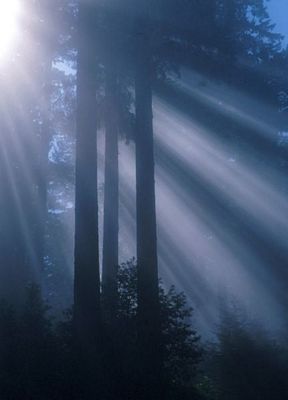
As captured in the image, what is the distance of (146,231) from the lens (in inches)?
467

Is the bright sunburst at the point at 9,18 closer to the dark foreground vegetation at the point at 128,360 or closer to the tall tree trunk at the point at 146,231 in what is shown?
the tall tree trunk at the point at 146,231

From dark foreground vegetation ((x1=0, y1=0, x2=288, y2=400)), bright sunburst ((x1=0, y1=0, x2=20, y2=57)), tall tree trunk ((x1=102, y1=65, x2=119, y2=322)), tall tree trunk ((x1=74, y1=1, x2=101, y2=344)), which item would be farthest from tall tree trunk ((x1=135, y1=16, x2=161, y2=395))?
bright sunburst ((x1=0, y1=0, x2=20, y2=57))

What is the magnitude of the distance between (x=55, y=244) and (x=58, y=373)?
23238 millimetres

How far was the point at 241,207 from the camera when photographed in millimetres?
25266

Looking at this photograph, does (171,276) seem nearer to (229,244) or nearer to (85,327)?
(229,244)

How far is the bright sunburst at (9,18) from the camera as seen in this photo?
1434 cm

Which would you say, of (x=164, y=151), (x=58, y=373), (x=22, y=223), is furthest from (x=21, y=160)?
(x=58, y=373)

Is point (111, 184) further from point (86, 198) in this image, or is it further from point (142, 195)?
point (86, 198)

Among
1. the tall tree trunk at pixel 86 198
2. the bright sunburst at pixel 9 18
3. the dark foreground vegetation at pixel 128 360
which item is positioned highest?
the bright sunburst at pixel 9 18

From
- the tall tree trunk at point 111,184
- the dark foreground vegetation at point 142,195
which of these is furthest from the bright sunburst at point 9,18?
the tall tree trunk at point 111,184

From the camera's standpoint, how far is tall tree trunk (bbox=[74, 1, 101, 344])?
33.4ft

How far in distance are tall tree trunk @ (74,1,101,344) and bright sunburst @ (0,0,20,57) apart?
130 inches

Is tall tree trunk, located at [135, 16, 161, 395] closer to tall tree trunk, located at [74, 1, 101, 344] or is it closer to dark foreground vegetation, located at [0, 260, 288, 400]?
dark foreground vegetation, located at [0, 260, 288, 400]

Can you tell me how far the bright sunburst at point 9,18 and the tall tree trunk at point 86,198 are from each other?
330cm
